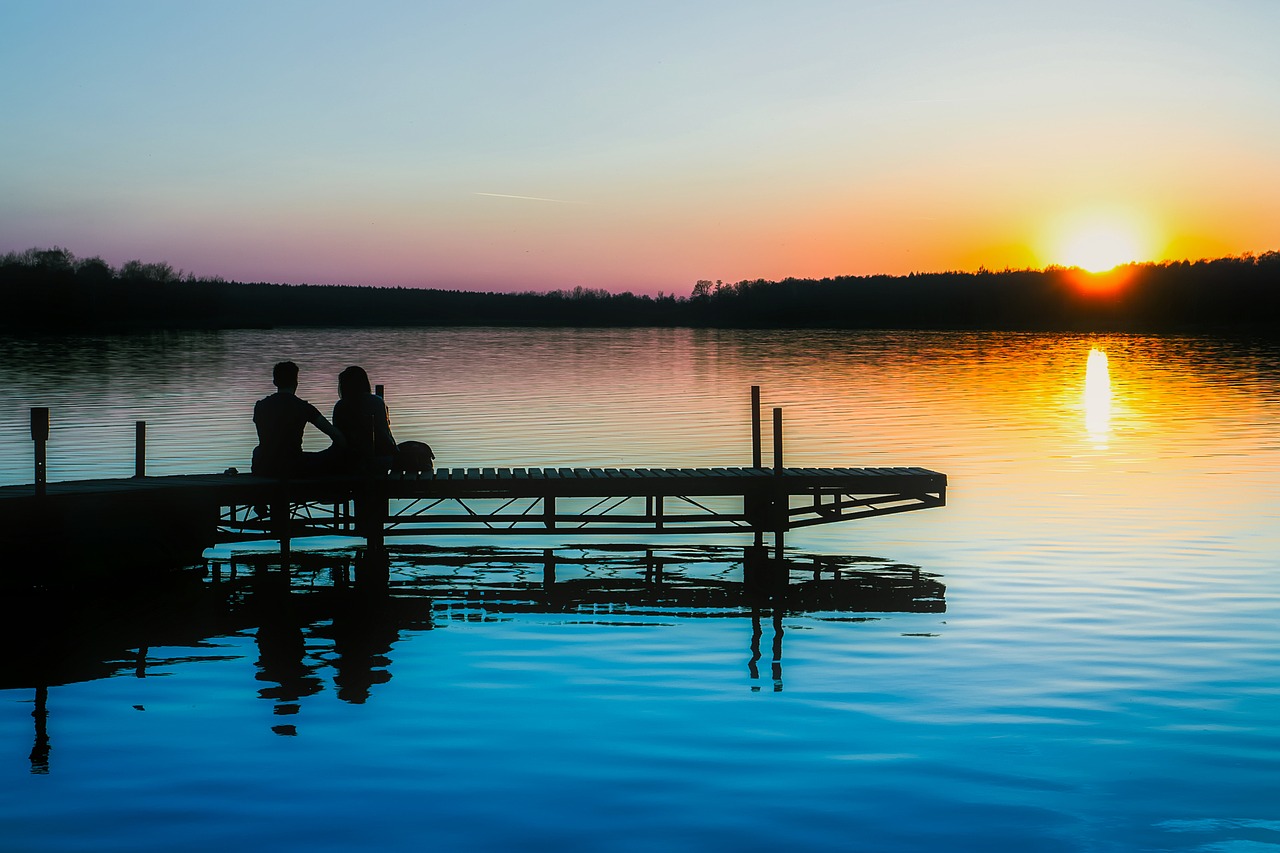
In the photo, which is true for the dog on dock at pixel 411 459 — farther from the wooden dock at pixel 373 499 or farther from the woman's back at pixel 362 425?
the woman's back at pixel 362 425

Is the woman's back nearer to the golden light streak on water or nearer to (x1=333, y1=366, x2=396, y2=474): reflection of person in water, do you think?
(x1=333, y1=366, x2=396, y2=474): reflection of person in water

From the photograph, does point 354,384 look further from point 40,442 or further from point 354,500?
point 40,442

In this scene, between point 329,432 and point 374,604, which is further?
point 329,432

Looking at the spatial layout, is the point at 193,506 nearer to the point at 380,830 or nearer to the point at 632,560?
the point at 632,560

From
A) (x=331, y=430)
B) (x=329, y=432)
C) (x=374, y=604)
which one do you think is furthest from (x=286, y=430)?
(x=374, y=604)

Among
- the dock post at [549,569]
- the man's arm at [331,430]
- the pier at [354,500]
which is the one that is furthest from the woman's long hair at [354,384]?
the dock post at [549,569]

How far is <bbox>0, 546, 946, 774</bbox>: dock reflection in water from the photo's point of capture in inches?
422

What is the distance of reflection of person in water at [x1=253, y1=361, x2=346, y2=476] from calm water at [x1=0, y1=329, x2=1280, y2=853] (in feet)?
4.62

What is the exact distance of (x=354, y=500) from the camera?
1675 cm

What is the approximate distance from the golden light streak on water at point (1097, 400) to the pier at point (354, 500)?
61.0 ft

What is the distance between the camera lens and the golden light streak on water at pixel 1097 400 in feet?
122

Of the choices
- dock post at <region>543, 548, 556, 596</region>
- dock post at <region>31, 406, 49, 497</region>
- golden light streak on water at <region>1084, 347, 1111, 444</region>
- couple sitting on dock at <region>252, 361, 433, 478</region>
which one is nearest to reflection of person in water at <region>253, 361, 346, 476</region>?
couple sitting on dock at <region>252, 361, 433, 478</region>

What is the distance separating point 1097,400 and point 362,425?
4132 cm

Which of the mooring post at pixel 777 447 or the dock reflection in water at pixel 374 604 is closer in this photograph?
the dock reflection in water at pixel 374 604
